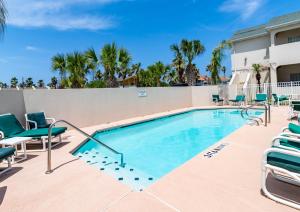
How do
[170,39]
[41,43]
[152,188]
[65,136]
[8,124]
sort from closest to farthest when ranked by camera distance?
[152,188] < [8,124] < [65,136] < [41,43] < [170,39]

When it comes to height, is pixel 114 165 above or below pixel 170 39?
below

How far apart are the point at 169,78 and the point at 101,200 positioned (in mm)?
26818

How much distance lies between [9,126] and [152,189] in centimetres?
476

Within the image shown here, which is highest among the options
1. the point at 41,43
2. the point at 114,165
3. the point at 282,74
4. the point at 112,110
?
the point at 41,43

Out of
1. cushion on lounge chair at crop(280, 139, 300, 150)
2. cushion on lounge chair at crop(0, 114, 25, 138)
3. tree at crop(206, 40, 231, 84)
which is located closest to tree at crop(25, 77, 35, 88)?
tree at crop(206, 40, 231, 84)

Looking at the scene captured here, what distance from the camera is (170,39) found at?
2153cm

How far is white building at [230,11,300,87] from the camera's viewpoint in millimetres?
15844

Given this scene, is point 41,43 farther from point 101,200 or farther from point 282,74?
point 282,74

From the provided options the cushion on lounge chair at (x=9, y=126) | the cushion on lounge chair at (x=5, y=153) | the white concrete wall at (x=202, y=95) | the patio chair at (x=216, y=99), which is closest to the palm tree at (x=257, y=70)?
the white concrete wall at (x=202, y=95)

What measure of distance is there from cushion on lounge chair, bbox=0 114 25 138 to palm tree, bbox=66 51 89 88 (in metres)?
12.4

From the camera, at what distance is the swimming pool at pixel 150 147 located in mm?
4754

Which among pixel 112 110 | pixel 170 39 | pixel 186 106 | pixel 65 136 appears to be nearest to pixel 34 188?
pixel 65 136

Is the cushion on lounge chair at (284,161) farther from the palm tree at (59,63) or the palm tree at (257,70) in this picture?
the palm tree at (59,63)

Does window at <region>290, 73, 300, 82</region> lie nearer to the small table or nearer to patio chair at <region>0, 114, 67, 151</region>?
patio chair at <region>0, 114, 67, 151</region>
